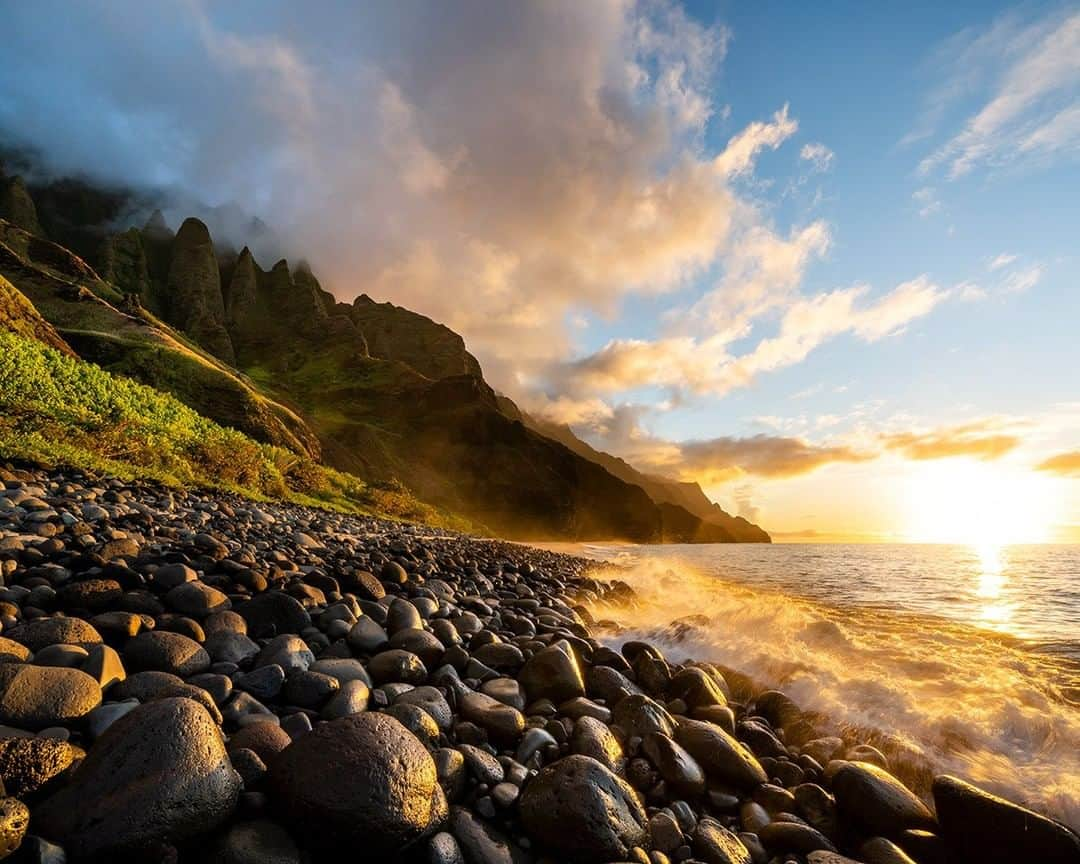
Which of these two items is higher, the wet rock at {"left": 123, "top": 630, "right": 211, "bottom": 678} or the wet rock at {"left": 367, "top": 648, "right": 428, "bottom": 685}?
the wet rock at {"left": 123, "top": 630, "right": 211, "bottom": 678}

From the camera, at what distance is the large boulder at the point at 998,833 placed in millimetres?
3314

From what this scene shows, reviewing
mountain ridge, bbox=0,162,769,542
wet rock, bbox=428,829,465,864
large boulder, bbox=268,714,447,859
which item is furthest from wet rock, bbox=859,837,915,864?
mountain ridge, bbox=0,162,769,542

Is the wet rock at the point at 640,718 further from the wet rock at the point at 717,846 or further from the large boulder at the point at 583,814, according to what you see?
the large boulder at the point at 583,814

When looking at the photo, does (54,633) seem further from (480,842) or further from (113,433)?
(113,433)

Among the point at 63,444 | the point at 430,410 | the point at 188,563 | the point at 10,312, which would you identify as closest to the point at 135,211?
the point at 430,410

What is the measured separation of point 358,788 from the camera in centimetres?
249

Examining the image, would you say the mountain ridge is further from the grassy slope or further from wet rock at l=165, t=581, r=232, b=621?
wet rock at l=165, t=581, r=232, b=621

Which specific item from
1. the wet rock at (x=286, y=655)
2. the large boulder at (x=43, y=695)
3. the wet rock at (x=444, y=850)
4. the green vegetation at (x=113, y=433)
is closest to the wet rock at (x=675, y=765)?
the wet rock at (x=444, y=850)

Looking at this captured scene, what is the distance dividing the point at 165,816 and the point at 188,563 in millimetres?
4458

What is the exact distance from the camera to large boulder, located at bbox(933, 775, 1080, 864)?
10.9 feet

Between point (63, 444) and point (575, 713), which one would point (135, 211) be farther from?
point (575, 713)

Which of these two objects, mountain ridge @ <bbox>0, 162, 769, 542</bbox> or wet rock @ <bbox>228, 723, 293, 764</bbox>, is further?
mountain ridge @ <bbox>0, 162, 769, 542</bbox>

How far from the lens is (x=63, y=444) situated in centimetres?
1160

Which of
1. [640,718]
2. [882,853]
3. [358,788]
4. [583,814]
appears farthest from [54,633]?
[882,853]
